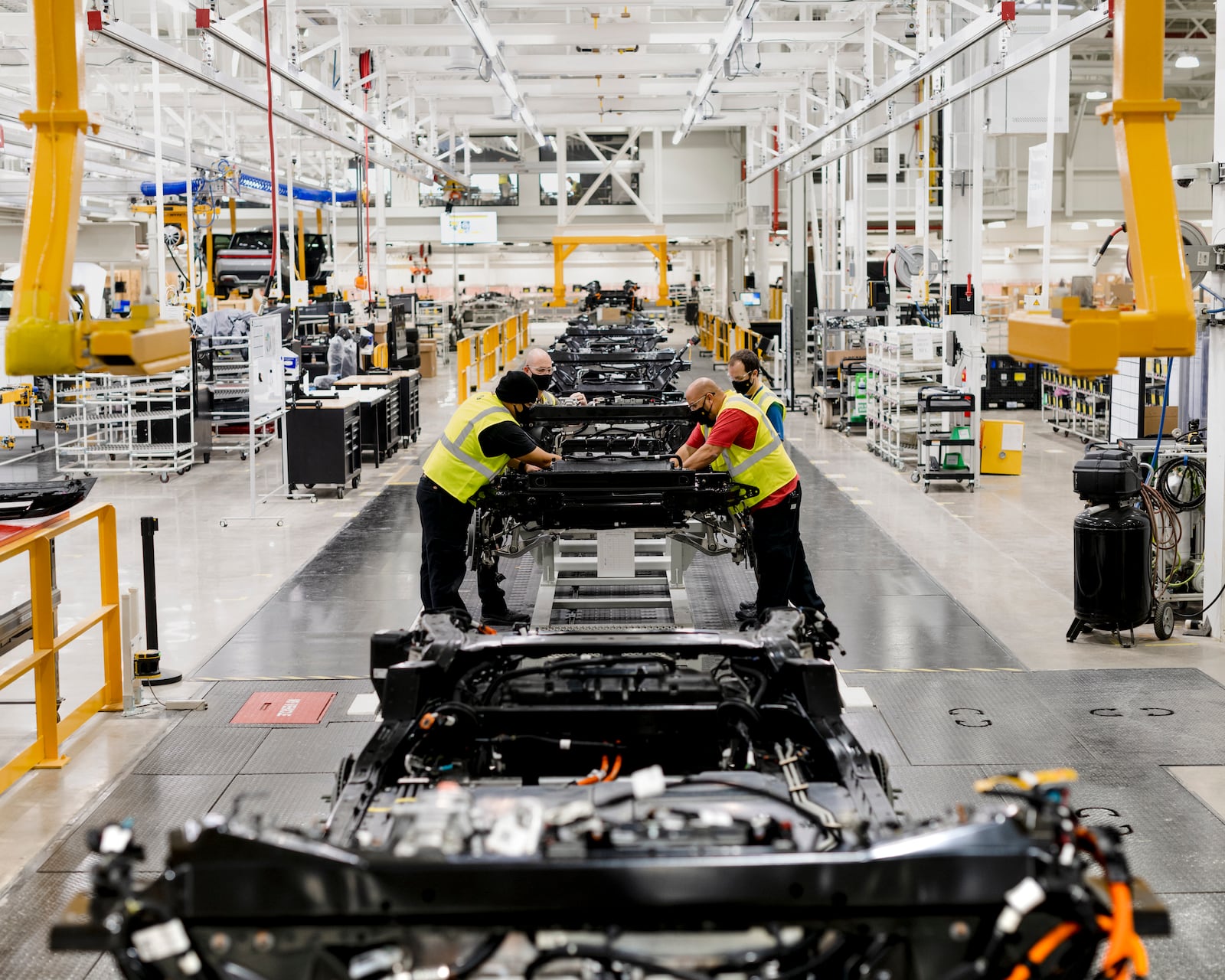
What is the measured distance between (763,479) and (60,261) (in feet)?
14.8

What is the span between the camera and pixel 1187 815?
17.4 ft

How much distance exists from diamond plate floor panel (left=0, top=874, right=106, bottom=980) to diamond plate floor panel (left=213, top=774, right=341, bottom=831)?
0.70 m

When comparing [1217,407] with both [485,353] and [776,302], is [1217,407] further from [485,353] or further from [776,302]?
[776,302]

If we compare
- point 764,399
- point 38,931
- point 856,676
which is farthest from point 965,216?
point 38,931

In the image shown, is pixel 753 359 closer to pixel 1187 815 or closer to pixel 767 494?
pixel 767 494

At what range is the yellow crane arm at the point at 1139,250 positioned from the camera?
147 inches

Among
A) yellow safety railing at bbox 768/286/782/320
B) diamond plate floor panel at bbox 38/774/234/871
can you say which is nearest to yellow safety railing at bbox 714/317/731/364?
yellow safety railing at bbox 768/286/782/320

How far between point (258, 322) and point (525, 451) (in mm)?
5801

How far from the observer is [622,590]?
30.6 ft

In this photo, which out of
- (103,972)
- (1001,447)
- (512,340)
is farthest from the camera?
(512,340)

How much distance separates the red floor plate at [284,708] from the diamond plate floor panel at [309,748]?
0.45 feet

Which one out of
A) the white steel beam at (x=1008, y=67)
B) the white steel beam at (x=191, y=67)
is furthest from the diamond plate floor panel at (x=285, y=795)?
the white steel beam at (x=1008, y=67)

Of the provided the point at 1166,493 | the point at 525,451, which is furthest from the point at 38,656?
the point at 1166,493

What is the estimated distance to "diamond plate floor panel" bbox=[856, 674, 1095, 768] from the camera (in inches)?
237
